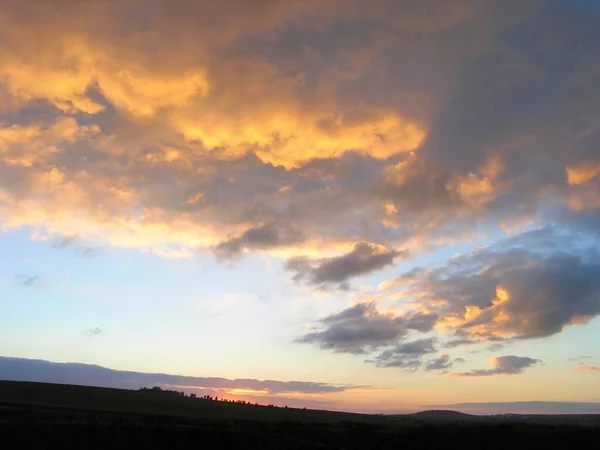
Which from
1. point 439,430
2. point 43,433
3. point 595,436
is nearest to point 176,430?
point 43,433

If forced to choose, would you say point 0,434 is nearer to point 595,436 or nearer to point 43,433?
point 43,433

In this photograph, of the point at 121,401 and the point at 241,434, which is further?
the point at 121,401

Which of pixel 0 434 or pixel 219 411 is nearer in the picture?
pixel 0 434

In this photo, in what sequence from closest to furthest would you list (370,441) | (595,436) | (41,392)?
(370,441), (595,436), (41,392)

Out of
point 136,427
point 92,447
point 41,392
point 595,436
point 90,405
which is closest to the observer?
point 92,447

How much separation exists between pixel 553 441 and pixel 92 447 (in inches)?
1520

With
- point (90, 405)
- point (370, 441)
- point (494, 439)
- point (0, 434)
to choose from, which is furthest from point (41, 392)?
point (494, 439)

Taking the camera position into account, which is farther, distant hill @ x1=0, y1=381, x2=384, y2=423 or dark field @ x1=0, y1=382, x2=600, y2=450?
distant hill @ x1=0, y1=381, x2=384, y2=423

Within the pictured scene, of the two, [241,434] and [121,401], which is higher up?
[121,401]

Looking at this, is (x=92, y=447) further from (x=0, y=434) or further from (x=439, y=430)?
(x=439, y=430)

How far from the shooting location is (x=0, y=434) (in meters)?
38.8

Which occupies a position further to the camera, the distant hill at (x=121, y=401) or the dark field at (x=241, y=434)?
the distant hill at (x=121, y=401)

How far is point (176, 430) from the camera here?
4178cm

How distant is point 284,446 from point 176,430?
26.4ft
